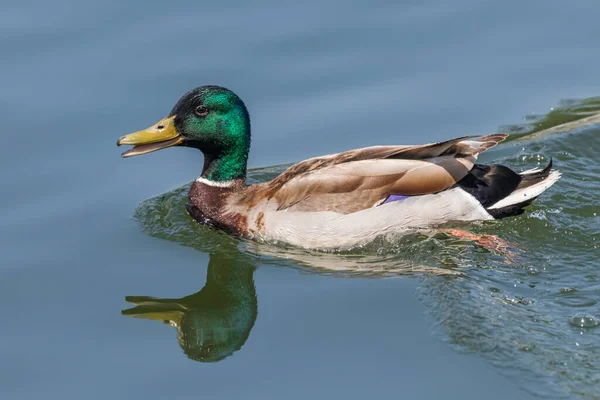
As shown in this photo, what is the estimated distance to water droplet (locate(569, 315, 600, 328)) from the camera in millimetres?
8070

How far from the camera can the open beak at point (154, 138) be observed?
396 inches

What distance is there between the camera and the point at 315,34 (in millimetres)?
13023

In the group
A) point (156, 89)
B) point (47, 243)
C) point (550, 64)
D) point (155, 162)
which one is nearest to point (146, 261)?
point (47, 243)

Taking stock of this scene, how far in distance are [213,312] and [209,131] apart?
82.8 inches

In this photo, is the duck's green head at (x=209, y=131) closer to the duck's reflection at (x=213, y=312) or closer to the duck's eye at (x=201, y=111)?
the duck's eye at (x=201, y=111)

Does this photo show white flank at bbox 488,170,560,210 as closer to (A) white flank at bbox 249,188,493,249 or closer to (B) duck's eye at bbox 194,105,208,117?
(A) white flank at bbox 249,188,493,249

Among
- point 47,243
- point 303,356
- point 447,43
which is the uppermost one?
point 447,43

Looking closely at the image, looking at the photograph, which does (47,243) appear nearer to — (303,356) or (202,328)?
(202,328)

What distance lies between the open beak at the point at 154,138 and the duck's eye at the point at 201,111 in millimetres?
233

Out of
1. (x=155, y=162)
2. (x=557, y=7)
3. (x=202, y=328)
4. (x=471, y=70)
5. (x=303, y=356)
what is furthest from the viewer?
(x=557, y=7)

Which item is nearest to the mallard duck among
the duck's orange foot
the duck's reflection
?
the duck's orange foot

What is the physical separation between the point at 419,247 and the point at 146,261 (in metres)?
2.43

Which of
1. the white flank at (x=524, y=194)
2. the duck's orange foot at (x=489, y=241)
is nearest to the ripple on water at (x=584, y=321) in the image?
the duck's orange foot at (x=489, y=241)

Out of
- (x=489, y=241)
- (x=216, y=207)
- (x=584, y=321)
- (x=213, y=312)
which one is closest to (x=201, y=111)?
(x=216, y=207)
